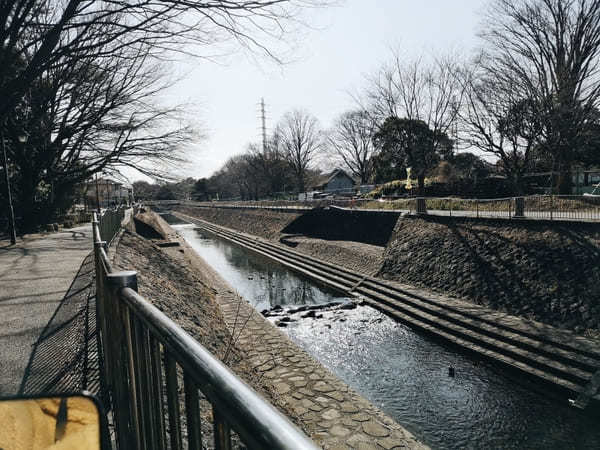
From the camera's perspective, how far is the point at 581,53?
20844 millimetres

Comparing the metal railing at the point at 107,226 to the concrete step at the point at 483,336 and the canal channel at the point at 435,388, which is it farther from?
the concrete step at the point at 483,336

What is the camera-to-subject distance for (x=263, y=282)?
2297cm

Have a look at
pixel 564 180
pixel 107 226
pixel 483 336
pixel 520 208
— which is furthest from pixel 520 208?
pixel 107 226

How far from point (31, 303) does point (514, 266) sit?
15.5 metres

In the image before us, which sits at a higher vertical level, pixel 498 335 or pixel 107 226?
pixel 107 226

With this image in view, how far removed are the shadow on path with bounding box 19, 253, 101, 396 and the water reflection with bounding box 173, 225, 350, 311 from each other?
39.3 ft

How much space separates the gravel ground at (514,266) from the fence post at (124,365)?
13.2 m

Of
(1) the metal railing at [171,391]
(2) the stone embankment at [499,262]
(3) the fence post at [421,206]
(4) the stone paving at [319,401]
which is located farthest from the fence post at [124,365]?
(3) the fence post at [421,206]

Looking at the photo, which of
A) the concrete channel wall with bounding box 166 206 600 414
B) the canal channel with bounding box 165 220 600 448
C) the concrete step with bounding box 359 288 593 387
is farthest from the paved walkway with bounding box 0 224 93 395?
the concrete step with bounding box 359 288 593 387

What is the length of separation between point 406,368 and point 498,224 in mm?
8910

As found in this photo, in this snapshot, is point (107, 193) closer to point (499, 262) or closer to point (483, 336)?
point (499, 262)

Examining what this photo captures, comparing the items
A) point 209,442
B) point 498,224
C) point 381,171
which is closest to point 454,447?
point 209,442

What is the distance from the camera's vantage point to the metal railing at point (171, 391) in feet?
2.37

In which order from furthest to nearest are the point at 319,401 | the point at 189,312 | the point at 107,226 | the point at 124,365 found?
the point at 107,226 < the point at 189,312 < the point at 319,401 < the point at 124,365
